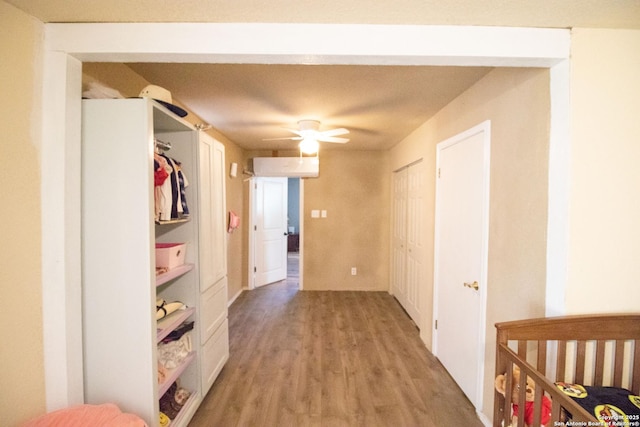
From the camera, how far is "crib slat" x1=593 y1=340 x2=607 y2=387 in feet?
4.07

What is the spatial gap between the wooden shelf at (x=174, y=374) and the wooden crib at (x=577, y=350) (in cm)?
171

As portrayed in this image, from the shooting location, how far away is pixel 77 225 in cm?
131

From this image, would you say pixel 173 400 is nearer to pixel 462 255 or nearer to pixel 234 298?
pixel 462 255

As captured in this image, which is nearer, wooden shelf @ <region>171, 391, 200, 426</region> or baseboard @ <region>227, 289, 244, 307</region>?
wooden shelf @ <region>171, 391, 200, 426</region>

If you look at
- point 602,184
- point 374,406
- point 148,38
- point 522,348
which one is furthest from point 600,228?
point 148,38

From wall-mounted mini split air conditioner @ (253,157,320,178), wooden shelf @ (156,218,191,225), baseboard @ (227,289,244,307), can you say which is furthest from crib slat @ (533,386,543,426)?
wall-mounted mini split air conditioner @ (253,157,320,178)

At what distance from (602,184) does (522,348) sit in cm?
85

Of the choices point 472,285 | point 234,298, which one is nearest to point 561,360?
point 472,285

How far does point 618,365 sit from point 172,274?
91.3 inches

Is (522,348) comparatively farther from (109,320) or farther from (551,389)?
(109,320)

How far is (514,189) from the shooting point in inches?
63.0

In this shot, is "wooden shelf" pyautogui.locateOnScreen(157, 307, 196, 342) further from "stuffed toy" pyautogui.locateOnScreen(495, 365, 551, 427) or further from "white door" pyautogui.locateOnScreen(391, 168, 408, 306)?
"white door" pyautogui.locateOnScreen(391, 168, 408, 306)

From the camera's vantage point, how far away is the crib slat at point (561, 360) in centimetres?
123

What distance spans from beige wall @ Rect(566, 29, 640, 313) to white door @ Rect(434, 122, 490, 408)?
1.90 feet
